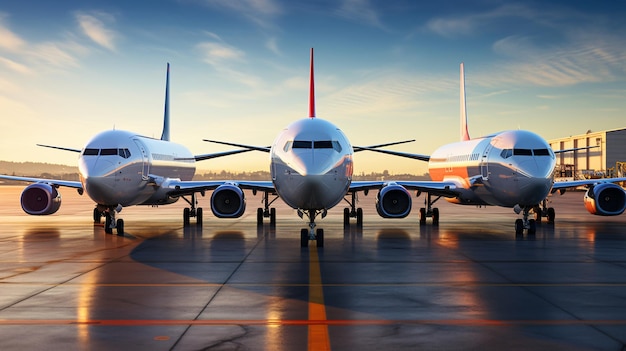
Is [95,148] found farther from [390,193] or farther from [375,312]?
[375,312]

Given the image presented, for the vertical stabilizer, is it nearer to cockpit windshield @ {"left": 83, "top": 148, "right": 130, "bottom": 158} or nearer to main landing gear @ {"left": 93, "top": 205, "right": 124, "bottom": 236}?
cockpit windshield @ {"left": 83, "top": 148, "right": 130, "bottom": 158}

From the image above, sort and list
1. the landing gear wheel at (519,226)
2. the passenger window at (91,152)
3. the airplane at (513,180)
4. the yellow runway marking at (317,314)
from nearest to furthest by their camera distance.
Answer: the yellow runway marking at (317,314)
the landing gear wheel at (519,226)
the airplane at (513,180)
the passenger window at (91,152)

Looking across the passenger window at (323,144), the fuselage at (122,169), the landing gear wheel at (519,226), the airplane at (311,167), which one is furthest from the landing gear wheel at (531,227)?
the fuselage at (122,169)

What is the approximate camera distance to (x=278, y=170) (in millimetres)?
18766

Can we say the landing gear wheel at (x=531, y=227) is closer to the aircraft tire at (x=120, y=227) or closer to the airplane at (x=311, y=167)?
the airplane at (x=311, y=167)

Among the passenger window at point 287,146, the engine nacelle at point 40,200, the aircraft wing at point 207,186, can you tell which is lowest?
the engine nacelle at point 40,200

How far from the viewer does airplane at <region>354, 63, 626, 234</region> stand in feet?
73.5

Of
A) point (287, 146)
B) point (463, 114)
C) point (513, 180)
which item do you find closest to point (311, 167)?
point (287, 146)

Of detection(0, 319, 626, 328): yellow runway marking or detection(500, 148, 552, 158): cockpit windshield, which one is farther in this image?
detection(500, 148, 552, 158): cockpit windshield

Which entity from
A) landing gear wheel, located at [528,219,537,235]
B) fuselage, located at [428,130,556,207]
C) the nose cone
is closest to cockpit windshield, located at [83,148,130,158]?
the nose cone

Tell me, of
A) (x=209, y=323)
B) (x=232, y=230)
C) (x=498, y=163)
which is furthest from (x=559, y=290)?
(x=232, y=230)

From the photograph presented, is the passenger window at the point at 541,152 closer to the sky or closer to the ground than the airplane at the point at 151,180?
closer to the sky

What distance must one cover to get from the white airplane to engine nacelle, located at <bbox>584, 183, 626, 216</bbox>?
659 inches

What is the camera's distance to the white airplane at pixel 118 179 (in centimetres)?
2225
